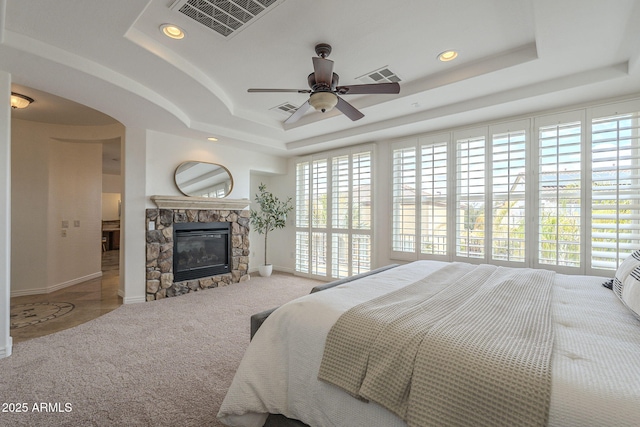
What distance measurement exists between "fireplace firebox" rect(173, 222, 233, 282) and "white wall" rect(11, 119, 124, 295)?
6.20ft

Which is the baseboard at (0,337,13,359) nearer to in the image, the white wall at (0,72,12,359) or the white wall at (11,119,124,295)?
the white wall at (0,72,12,359)

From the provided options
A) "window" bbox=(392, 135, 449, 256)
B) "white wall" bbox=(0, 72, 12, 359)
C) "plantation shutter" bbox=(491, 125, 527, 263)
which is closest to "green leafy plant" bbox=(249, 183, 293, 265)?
"window" bbox=(392, 135, 449, 256)

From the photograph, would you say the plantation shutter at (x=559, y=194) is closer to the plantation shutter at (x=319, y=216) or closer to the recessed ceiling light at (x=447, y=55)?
the recessed ceiling light at (x=447, y=55)

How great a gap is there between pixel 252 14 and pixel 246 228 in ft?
13.0

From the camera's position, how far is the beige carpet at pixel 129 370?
1.83 m

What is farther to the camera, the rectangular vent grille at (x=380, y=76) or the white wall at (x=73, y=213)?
the white wall at (x=73, y=213)

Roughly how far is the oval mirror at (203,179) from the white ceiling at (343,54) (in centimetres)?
106

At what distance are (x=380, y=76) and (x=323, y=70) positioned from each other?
104cm

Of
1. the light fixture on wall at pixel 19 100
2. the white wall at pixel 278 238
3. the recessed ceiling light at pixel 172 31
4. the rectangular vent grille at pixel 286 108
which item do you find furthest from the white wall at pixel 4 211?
the white wall at pixel 278 238

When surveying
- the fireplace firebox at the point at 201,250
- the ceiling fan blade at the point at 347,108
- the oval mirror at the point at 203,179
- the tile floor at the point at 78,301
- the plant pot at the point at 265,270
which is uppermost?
the ceiling fan blade at the point at 347,108

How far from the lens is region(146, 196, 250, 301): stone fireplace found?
432 cm

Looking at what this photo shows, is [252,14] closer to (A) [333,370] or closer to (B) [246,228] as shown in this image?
(A) [333,370]

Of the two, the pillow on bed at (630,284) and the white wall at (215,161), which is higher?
the white wall at (215,161)

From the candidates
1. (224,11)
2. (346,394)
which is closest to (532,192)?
(346,394)
